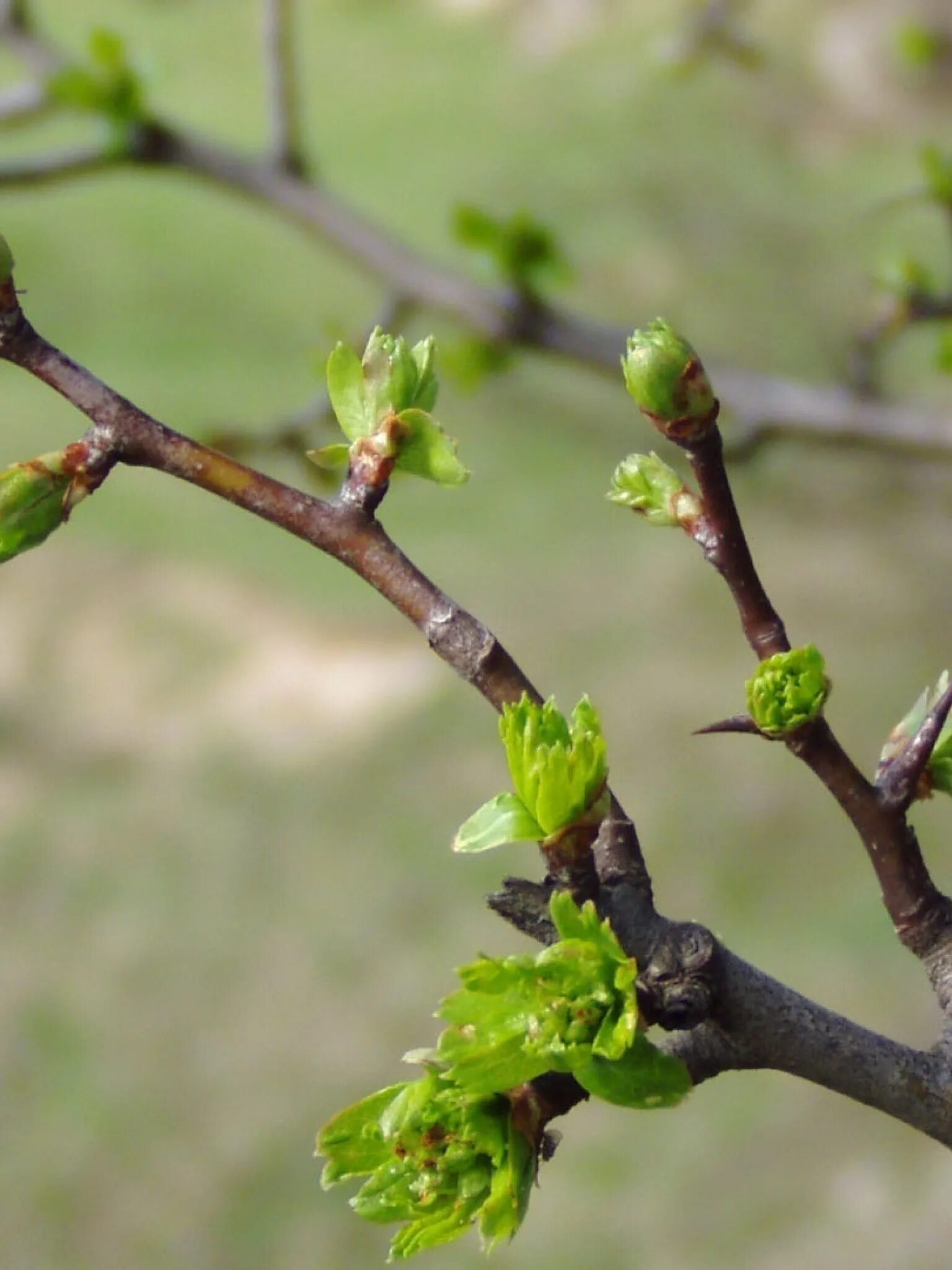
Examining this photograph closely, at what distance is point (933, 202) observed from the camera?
2.87ft

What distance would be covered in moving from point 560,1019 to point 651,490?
0.43 feet

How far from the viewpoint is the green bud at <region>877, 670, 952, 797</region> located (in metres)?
0.36

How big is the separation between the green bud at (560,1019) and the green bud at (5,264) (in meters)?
0.18

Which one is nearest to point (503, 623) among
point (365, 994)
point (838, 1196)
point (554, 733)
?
point (365, 994)

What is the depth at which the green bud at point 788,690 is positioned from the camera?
12.7 inches

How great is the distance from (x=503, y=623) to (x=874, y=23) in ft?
4.26

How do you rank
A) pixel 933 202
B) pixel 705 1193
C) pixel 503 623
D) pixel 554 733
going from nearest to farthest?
pixel 554 733
pixel 933 202
pixel 705 1193
pixel 503 623

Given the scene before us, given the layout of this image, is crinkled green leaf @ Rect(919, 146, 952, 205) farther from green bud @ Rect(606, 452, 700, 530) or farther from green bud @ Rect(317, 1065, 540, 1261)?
green bud @ Rect(317, 1065, 540, 1261)

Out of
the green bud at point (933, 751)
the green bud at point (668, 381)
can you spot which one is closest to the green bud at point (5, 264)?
the green bud at point (668, 381)

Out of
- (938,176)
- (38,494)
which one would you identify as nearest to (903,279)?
(938,176)

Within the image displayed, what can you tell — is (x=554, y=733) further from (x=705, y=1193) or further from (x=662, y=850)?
(x=662, y=850)

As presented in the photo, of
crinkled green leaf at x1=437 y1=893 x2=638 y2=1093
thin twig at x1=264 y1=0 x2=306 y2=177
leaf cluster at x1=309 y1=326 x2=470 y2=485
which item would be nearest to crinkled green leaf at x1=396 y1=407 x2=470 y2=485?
leaf cluster at x1=309 y1=326 x2=470 y2=485

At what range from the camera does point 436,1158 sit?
320 mm

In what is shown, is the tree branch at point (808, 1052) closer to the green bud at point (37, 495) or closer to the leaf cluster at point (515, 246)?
the green bud at point (37, 495)
